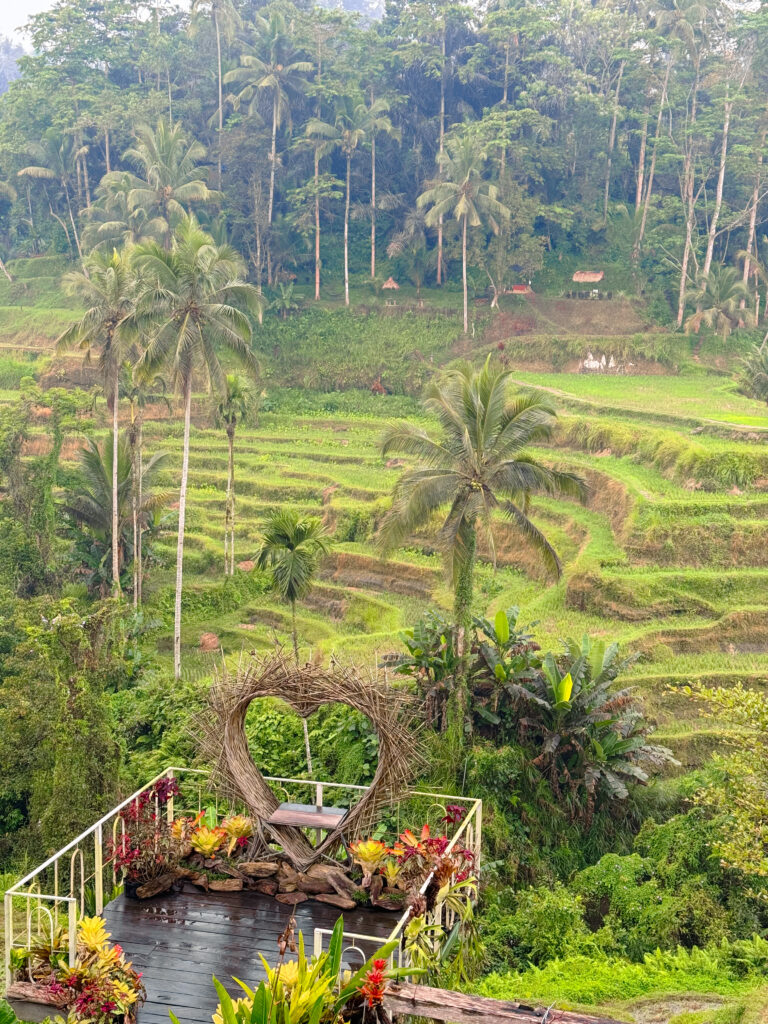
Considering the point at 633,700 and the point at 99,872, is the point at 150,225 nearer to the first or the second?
the point at 633,700

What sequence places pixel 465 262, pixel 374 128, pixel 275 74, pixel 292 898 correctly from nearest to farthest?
pixel 292 898, pixel 465 262, pixel 374 128, pixel 275 74

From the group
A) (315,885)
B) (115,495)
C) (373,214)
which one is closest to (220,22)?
(373,214)

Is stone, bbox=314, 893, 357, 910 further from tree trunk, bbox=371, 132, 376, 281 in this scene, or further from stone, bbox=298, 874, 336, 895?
tree trunk, bbox=371, 132, 376, 281

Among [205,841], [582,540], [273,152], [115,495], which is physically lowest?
[205,841]

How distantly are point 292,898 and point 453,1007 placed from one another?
2.93m

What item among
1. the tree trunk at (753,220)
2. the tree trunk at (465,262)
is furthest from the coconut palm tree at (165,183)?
the tree trunk at (753,220)

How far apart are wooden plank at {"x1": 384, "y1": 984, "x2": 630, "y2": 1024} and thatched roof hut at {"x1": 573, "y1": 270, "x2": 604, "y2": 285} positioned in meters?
44.1

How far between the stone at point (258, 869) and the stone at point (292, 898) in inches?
13.2

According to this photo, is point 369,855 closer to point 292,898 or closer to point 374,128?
point 292,898

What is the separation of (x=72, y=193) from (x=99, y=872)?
5339 cm

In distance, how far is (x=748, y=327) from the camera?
44.6 meters

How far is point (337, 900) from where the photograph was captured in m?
10.0

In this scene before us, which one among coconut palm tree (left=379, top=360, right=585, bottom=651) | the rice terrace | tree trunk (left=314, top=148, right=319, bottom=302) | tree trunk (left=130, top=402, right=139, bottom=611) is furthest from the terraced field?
tree trunk (left=314, top=148, right=319, bottom=302)

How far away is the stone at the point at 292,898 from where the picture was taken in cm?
1010
